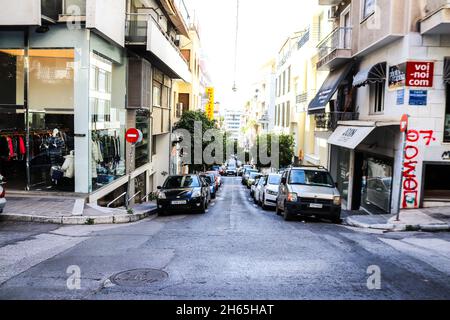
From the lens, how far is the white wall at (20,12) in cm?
1334

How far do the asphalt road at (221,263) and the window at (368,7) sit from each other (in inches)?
381

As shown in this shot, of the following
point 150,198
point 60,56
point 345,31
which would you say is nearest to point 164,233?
point 60,56

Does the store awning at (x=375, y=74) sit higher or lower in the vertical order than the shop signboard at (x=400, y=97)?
higher

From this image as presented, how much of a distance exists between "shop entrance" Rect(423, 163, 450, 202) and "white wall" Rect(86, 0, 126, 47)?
11.3 metres

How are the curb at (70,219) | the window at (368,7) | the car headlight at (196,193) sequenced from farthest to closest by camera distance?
the window at (368,7) < the car headlight at (196,193) < the curb at (70,219)

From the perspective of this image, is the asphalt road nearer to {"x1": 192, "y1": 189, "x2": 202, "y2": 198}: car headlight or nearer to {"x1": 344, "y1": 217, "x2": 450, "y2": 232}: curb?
{"x1": 344, "y1": 217, "x2": 450, "y2": 232}: curb

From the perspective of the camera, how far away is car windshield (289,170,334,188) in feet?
49.6

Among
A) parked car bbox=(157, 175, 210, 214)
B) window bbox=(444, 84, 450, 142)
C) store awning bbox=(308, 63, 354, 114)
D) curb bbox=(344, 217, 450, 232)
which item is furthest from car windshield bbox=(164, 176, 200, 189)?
window bbox=(444, 84, 450, 142)

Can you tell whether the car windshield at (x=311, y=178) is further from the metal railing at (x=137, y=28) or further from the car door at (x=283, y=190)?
the metal railing at (x=137, y=28)

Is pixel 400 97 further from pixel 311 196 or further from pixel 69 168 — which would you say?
pixel 69 168

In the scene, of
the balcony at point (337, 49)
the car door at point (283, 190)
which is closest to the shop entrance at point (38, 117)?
the car door at point (283, 190)

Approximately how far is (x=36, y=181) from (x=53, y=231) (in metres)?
4.90

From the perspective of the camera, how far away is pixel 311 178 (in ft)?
50.2

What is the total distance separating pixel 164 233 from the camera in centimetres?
1077
